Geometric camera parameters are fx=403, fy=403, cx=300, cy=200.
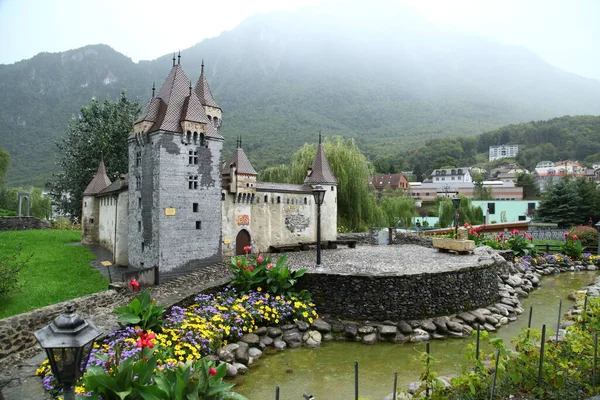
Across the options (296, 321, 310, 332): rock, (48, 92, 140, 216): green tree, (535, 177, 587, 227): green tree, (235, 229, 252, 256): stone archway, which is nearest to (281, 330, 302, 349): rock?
(296, 321, 310, 332): rock

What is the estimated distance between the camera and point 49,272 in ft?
54.8

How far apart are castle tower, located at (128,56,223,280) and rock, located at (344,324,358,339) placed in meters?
6.57

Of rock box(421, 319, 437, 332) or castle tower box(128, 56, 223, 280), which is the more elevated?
castle tower box(128, 56, 223, 280)

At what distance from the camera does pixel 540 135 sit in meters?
109

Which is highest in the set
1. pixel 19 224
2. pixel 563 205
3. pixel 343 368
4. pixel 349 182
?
pixel 349 182

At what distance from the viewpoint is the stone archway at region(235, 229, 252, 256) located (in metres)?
19.9

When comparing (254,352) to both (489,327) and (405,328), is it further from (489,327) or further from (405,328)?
(489,327)

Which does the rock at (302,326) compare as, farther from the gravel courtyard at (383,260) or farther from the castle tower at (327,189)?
the castle tower at (327,189)

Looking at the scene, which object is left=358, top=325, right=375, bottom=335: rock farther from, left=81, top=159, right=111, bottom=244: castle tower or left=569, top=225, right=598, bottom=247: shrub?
left=569, top=225, right=598, bottom=247: shrub

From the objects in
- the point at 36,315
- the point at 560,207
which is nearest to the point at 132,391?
the point at 36,315

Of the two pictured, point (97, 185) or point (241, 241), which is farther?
point (97, 185)

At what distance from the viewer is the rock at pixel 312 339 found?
12.2 metres

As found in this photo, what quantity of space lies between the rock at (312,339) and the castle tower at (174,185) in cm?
588

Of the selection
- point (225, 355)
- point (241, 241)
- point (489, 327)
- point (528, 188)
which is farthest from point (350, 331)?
point (528, 188)
